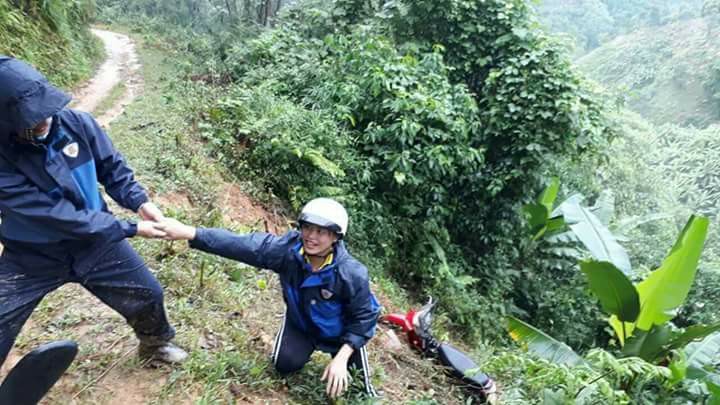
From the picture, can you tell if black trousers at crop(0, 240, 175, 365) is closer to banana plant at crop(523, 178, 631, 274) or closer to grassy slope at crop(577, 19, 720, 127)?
banana plant at crop(523, 178, 631, 274)

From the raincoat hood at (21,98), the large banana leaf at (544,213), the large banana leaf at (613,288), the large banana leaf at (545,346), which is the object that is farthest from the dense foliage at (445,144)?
the raincoat hood at (21,98)

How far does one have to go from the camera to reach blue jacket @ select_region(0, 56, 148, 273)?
6.71ft

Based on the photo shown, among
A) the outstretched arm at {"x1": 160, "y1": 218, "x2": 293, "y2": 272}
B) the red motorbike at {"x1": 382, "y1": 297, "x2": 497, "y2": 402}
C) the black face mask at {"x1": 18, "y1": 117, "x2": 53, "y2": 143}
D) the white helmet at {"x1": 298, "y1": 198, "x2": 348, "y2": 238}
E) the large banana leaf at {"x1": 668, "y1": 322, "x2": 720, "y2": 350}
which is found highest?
the black face mask at {"x1": 18, "y1": 117, "x2": 53, "y2": 143}

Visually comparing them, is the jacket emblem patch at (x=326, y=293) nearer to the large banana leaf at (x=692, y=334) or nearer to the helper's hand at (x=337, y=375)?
the helper's hand at (x=337, y=375)

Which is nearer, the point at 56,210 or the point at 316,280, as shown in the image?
the point at 56,210

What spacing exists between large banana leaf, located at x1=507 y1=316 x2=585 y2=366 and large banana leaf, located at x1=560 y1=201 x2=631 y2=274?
1064 mm

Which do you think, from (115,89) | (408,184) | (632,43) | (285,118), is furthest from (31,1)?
(632,43)

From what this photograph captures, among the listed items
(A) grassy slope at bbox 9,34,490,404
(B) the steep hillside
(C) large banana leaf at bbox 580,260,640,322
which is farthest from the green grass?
(B) the steep hillside

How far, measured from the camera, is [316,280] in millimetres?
2998

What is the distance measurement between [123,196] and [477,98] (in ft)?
22.8

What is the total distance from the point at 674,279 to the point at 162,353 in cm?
367

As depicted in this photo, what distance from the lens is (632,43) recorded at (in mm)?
35938

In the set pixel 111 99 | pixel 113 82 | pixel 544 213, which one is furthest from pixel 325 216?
pixel 113 82

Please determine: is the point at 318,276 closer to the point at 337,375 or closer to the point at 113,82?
the point at 337,375
